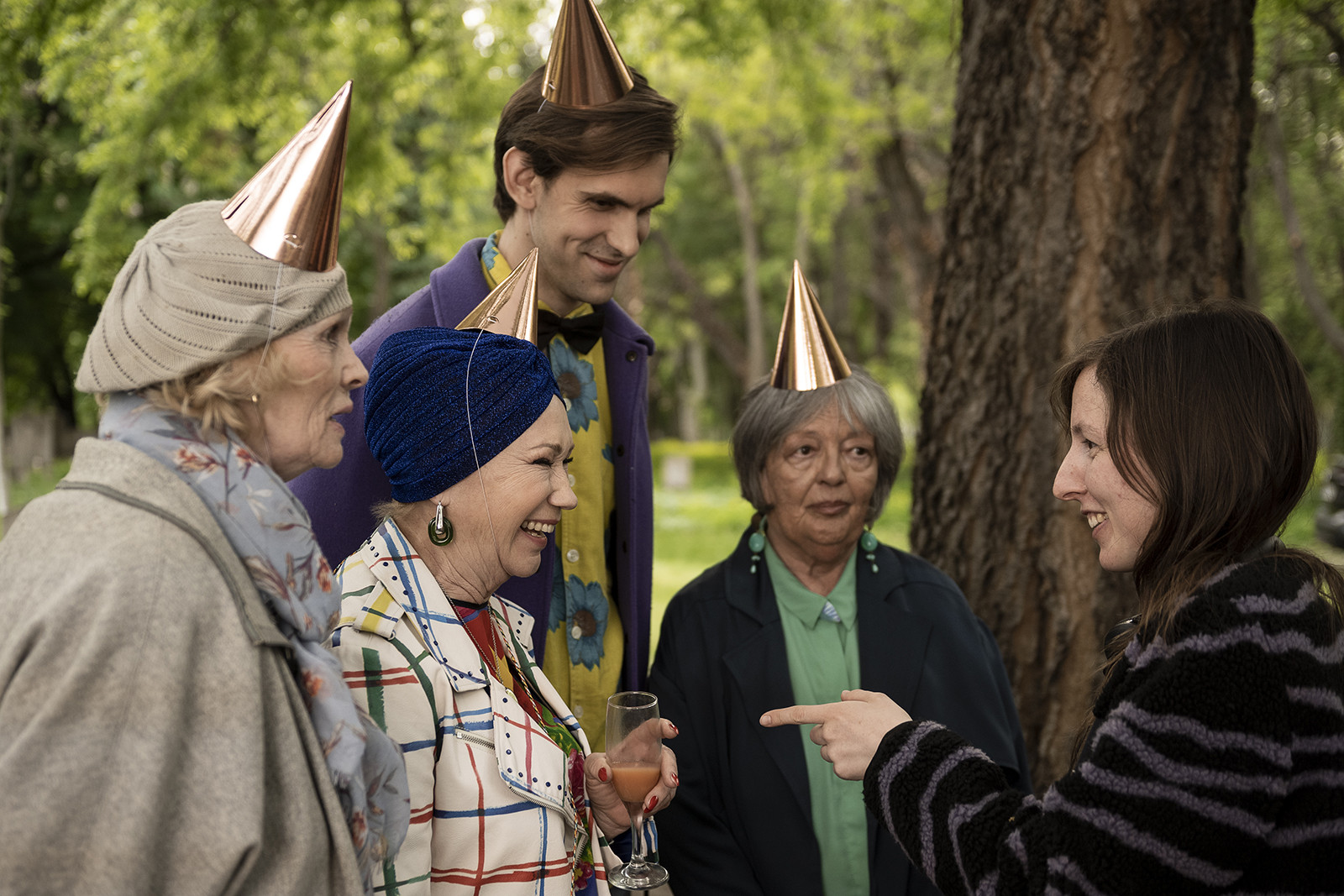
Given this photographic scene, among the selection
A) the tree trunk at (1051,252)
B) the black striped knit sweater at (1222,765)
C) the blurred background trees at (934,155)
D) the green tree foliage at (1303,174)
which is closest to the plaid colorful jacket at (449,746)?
the black striped knit sweater at (1222,765)

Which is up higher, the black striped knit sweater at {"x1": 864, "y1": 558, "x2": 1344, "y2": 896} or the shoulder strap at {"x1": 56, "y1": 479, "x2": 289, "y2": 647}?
the shoulder strap at {"x1": 56, "y1": 479, "x2": 289, "y2": 647}

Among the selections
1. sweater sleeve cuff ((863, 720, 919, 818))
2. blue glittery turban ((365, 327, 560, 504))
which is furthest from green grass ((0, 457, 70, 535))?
sweater sleeve cuff ((863, 720, 919, 818))

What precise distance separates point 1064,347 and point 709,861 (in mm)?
2231

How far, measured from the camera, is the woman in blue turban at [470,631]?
1854mm

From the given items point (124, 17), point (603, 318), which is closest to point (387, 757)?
point (603, 318)

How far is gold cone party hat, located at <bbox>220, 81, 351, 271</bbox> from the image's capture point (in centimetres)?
152

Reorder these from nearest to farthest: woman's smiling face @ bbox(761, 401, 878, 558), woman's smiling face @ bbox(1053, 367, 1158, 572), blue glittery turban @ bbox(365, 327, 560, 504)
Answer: woman's smiling face @ bbox(1053, 367, 1158, 572) < blue glittery turban @ bbox(365, 327, 560, 504) < woman's smiling face @ bbox(761, 401, 878, 558)

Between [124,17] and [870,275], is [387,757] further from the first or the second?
[870,275]

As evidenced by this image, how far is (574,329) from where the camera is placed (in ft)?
9.46

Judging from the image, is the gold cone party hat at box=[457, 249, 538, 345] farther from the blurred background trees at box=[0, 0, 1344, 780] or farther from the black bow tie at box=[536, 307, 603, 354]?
the blurred background trees at box=[0, 0, 1344, 780]

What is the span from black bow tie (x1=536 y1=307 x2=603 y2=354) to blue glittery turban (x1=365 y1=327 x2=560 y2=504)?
740 mm

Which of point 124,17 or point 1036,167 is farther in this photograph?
point 124,17

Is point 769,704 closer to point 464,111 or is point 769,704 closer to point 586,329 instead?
point 586,329

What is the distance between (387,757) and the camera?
1.65 m
